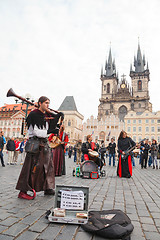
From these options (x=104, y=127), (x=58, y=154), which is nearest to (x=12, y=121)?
(x=104, y=127)

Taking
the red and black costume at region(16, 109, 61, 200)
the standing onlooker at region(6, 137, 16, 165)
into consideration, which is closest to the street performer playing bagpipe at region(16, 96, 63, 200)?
the red and black costume at region(16, 109, 61, 200)

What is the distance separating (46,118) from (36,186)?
1281mm

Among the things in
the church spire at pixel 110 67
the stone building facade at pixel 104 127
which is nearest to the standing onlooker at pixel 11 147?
the stone building facade at pixel 104 127

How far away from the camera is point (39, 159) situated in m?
3.53

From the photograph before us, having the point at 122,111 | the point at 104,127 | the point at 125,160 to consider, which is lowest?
the point at 125,160

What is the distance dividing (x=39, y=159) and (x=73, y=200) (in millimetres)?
1334

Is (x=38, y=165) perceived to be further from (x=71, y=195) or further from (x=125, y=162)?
(x=125, y=162)

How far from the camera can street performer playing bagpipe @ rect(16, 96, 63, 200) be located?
11.2ft

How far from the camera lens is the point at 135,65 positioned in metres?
71.0

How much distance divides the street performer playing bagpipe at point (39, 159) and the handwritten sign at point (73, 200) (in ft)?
3.70

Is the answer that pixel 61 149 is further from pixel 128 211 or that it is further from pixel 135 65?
pixel 135 65

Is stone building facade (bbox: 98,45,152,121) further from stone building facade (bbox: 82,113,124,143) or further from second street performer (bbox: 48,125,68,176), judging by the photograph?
→ second street performer (bbox: 48,125,68,176)

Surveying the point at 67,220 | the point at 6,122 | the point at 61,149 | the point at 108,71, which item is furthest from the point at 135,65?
the point at 67,220

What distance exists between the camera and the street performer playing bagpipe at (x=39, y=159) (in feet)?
11.2
